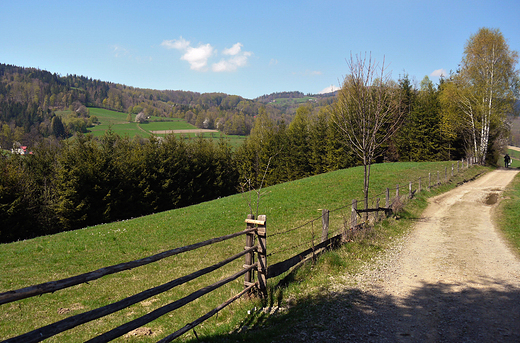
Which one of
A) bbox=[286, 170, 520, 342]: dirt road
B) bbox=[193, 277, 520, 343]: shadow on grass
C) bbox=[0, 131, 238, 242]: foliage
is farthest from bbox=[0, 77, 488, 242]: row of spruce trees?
bbox=[193, 277, 520, 343]: shadow on grass

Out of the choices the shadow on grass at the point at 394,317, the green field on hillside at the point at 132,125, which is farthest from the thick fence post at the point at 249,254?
the green field on hillside at the point at 132,125

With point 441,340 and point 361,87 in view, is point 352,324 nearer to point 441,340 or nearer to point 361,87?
point 441,340

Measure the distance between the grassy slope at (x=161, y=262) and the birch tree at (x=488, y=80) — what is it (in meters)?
20.3

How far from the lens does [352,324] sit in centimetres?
512

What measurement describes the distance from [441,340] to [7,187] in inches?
1260

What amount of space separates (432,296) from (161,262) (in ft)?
29.8

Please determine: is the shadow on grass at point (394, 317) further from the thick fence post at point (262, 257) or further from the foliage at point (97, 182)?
the foliage at point (97, 182)

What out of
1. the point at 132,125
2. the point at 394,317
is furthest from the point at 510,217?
the point at 132,125

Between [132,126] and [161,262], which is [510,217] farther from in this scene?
[132,126]

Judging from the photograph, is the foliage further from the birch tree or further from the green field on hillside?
the green field on hillside

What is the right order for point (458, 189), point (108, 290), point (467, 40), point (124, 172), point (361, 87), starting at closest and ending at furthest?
point (108, 290) → point (361, 87) → point (458, 189) → point (124, 172) → point (467, 40)

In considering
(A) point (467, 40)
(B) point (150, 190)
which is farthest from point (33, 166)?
(A) point (467, 40)

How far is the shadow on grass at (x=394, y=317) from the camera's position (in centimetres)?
471

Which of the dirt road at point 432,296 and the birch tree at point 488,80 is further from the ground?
the birch tree at point 488,80
